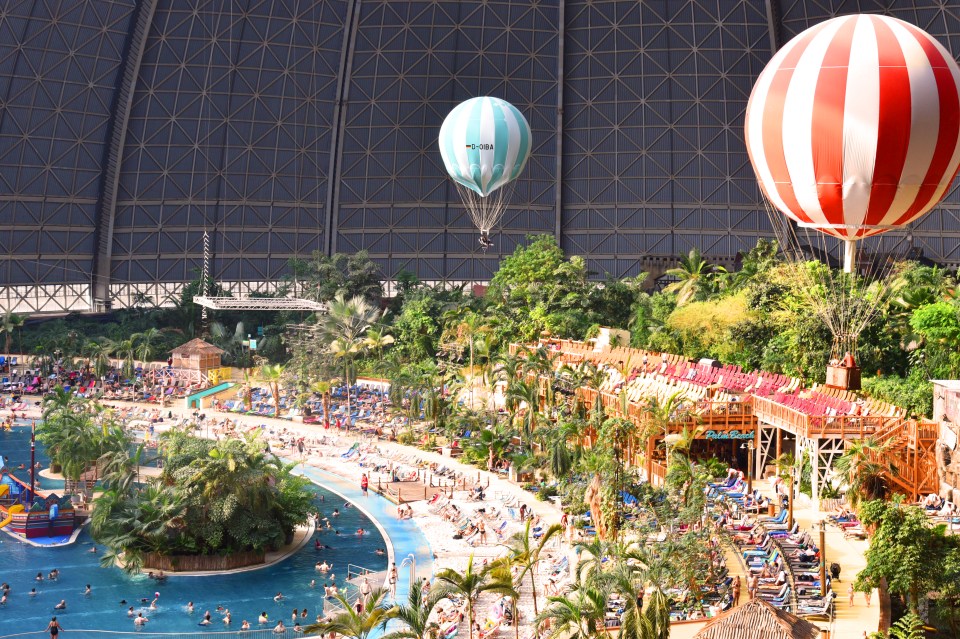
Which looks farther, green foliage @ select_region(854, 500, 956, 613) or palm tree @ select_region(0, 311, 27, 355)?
palm tree @ select_region(0, 311, 27, 355)

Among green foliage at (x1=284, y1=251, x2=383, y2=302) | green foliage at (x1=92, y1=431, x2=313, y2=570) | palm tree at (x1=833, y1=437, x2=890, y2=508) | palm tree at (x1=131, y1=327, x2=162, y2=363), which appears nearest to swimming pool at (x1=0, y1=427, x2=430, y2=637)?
green foliage at (x1=92, y1=431, x2=313, y2=570)

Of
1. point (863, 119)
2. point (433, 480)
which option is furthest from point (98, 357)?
point (863, 119)

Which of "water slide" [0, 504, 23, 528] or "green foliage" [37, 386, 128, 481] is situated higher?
"green foliage" [37, 386, 128, 481]

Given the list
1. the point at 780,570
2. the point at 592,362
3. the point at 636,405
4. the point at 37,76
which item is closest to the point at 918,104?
the point at 780,570

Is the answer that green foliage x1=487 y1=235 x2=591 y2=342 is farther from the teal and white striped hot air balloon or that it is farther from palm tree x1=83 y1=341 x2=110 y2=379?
palm tree x1=83 y1=341 x2=110 y2=379

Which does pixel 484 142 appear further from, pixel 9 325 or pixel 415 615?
pixel 415 615

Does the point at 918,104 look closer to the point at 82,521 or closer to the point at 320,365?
the point at 82,521

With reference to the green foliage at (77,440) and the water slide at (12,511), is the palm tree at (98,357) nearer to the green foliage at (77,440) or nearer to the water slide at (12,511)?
the green foliage at (77,440)

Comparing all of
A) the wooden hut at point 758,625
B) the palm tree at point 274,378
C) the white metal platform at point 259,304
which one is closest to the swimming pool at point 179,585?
the wooden hut at point 758,625
